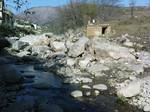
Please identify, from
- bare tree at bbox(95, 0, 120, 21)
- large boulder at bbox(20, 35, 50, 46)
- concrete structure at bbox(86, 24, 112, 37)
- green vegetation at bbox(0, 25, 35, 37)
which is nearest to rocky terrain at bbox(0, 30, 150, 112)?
large boulder at bbox(20, 35, 50, 46)

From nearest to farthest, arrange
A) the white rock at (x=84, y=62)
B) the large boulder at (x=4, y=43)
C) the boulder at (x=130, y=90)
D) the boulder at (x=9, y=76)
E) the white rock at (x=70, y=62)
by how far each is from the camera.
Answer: the boulder at (x=130, y=90), the boulder at (x=9, y=76), the white rock at (x=84, y=62), the white rock at (x=70, y=62), the large boulder at (x=4, y=43)

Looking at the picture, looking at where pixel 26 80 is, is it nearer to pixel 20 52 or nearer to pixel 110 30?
pixel 20 52

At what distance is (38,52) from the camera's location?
20328 mm

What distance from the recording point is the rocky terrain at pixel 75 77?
1091 centimetres

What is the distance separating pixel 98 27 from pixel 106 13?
1727 centimetres

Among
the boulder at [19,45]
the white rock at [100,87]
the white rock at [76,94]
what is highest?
the boulder at [19,45]

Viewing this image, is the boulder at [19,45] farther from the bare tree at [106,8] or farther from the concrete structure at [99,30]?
the bare tree at [106,8]

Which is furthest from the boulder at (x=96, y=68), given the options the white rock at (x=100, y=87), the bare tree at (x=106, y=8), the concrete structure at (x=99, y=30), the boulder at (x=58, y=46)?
the bare tree at (x=106, y=8)

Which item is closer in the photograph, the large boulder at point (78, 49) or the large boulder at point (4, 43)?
the large boulder at point (78, 49)

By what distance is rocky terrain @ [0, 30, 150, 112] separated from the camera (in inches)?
429

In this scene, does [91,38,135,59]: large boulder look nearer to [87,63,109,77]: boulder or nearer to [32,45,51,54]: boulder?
[87,63,109,77]: boulder

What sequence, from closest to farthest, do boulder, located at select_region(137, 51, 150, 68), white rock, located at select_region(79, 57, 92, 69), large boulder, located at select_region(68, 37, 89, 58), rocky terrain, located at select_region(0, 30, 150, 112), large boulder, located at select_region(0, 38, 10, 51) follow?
rocky terrain, located at select_region(0, 30, 150, 112)
white rock, located at select_region(79, 57, 92, 69)
boulder, located at select_region(137, 51, 150, 68)
large boulder, located at select_region(68, 37, 89, 58)
large boulder, located at select_region(0, 38, 10, 51)

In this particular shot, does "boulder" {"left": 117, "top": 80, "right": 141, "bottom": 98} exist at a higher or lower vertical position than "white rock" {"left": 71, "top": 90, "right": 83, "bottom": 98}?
higher

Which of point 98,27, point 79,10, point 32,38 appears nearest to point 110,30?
point 98,27
